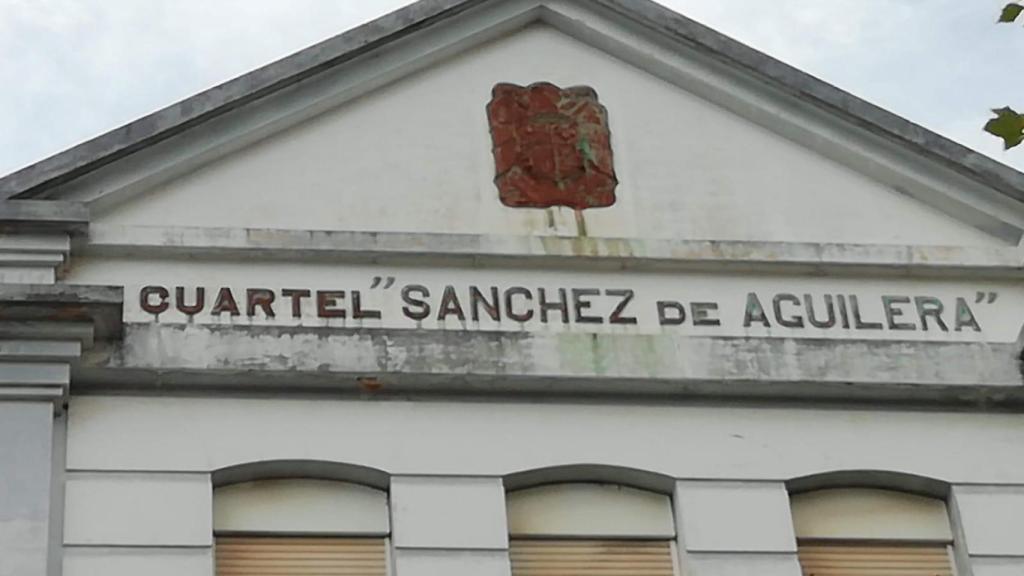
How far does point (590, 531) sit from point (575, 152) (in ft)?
12.0

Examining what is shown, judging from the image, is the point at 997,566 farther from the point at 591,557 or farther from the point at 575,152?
the point at 575,152

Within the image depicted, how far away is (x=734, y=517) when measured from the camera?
16.8m

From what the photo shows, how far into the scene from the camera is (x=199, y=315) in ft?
56.5

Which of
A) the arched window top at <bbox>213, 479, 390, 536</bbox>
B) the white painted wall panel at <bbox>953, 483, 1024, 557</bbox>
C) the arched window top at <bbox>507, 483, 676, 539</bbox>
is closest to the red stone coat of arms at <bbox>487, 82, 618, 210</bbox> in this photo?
the arched window top at <bbox>507, 483, 676, 539</bbox>

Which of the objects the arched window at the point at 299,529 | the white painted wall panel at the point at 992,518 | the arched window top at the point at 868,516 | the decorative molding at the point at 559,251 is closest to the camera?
the arched window at the point at 299,529

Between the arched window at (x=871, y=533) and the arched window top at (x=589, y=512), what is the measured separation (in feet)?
3.63

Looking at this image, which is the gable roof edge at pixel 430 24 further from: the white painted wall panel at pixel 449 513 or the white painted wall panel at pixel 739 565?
the white painted wall panel at pixel 739 565

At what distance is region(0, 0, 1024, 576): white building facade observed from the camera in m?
16.5

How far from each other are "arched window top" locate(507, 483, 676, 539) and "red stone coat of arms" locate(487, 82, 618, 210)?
2714mm

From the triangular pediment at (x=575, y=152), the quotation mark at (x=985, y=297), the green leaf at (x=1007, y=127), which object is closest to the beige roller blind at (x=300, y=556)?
the triangular pediment at (x=575, y=152)

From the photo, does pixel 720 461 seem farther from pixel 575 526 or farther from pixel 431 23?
pixel 431 23

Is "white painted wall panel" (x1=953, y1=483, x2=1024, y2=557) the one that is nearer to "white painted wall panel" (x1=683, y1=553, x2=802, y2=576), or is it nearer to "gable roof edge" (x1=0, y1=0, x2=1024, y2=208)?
"white painted wall panel" (x1=683, y1=553, x2=802, y2=576)

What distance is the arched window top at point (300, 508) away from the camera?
16406mm

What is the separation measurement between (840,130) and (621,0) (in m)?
2.28
